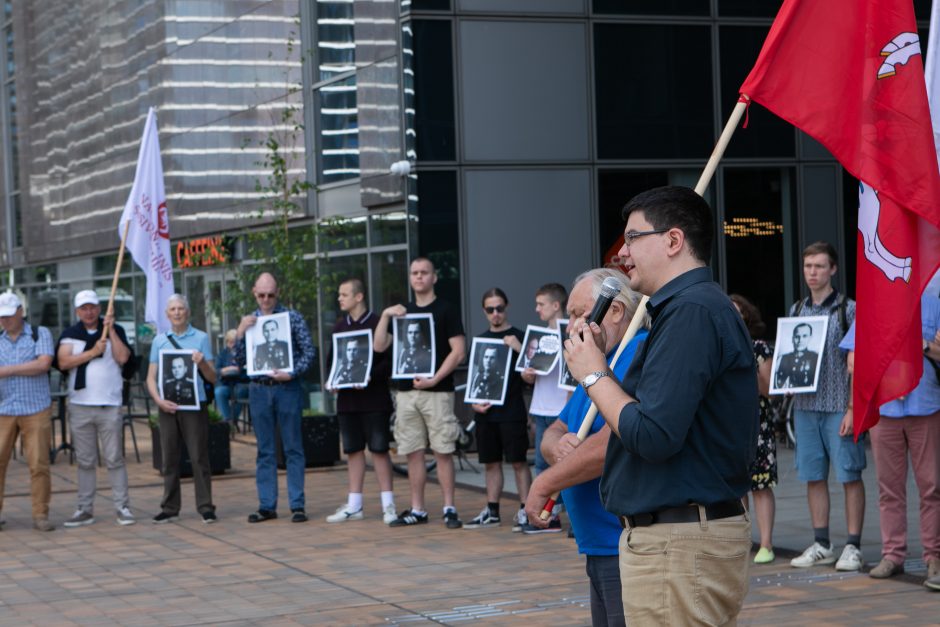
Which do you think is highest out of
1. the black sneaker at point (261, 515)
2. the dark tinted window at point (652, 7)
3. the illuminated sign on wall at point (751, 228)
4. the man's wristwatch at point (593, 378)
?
the dark tinted window at point (652, 7)

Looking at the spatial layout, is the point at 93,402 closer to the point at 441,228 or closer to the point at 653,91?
the point at 441,228

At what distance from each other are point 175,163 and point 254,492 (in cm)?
1248

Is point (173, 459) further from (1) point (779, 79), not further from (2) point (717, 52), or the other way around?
(2) point (717, 52)

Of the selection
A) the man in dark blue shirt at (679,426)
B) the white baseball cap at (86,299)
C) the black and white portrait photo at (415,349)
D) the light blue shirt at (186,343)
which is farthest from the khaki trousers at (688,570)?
the white baseball cap at (86,299)

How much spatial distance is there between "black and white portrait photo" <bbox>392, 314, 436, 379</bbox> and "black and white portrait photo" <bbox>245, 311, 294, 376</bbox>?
3.31ft

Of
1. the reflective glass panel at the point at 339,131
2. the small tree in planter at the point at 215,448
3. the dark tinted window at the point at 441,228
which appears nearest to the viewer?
the small tree in planter at the point at 215,448

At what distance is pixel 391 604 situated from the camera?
8.38 m

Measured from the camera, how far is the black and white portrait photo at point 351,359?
38.4 feet

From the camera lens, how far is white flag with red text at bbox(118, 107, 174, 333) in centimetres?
1417

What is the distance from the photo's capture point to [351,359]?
11.8 meters

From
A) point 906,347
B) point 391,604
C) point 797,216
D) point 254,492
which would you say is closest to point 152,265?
point 254,492

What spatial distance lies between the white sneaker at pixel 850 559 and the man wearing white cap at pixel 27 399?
21.7 ft

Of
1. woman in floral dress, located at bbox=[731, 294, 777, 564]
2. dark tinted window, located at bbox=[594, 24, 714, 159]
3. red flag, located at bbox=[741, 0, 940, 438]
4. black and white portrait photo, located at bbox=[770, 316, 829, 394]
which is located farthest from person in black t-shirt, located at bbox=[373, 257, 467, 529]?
dark tinted window, located at bbox=[594, 24, 714, 159]

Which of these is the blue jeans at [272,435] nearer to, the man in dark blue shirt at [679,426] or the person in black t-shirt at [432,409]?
the person in black t-shirt at [432,409]
